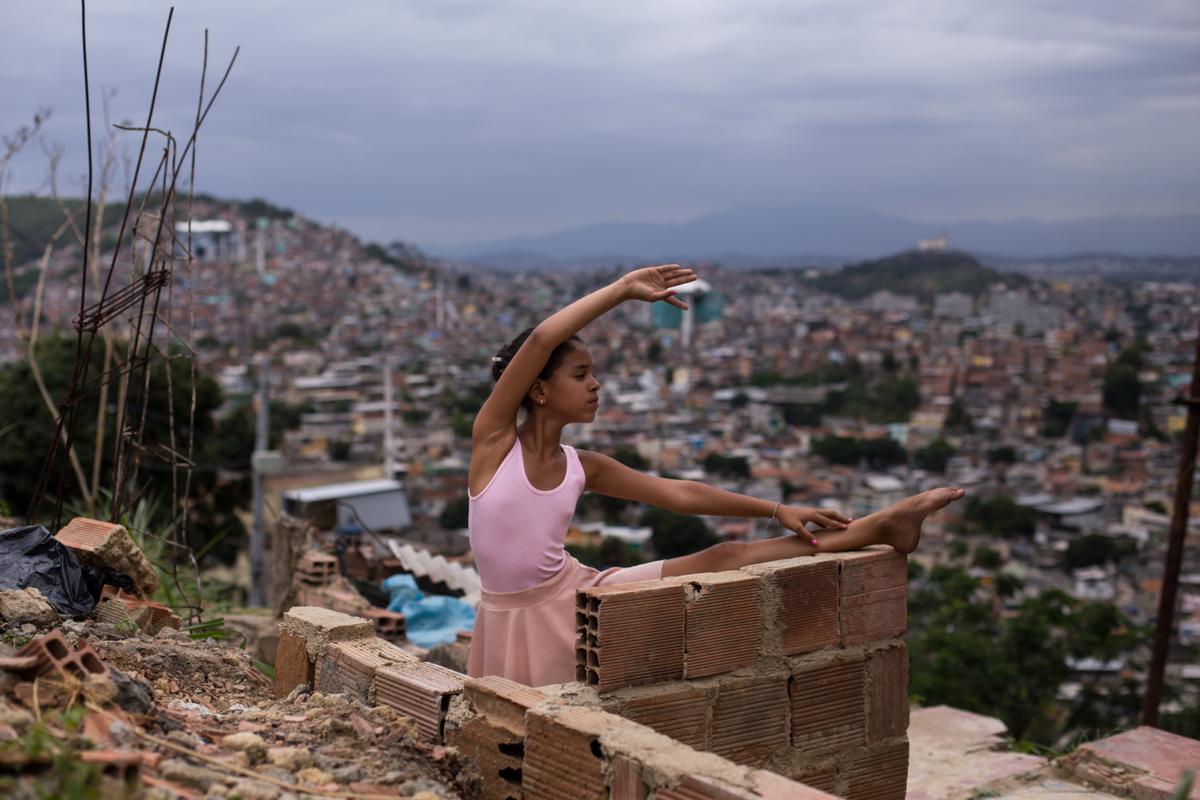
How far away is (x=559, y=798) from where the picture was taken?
289 cm

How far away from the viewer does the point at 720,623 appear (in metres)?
3.41

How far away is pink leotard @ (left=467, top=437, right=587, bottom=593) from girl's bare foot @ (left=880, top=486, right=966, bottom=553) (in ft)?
3.22

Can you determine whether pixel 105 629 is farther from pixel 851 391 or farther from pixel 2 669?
pixel 851 391

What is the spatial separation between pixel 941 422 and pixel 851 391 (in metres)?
7.64

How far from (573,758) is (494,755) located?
0.30 metres

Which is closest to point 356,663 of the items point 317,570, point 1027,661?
point 317,570

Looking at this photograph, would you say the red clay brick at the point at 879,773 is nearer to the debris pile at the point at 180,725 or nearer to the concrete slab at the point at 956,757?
the concrete slab at the point at 956,757

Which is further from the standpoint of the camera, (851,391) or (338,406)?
(851,391)

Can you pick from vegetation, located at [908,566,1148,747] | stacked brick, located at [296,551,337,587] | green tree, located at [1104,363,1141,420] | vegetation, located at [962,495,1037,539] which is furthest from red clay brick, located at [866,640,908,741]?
green tree, located at [1104,363,1141,420]

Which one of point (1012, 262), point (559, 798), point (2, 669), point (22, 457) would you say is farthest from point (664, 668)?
point (1012, 262)

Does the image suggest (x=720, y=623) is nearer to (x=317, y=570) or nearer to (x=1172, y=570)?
(x=317, y=570)

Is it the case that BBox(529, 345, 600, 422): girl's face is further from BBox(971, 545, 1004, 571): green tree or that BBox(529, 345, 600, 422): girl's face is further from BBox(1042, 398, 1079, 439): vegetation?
BBox(1042, 398, 1079, 439): vegetation

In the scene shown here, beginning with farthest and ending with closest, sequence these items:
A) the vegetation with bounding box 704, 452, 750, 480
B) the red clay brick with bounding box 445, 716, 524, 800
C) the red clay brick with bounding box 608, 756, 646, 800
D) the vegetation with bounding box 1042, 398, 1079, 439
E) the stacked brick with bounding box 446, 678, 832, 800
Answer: the vegetation with bounding box 1042, 398, 1079, 439 < the vegetation with bounding box 704, 452, 750, 480 < the red clay brick with bounding box 445, 716, 524, 800 < the red clay brick with bounding box 608, 756, 646, 800 < the stacked brick with bounding box 446, 678, 832, 800

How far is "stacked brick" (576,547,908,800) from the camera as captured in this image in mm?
3211
